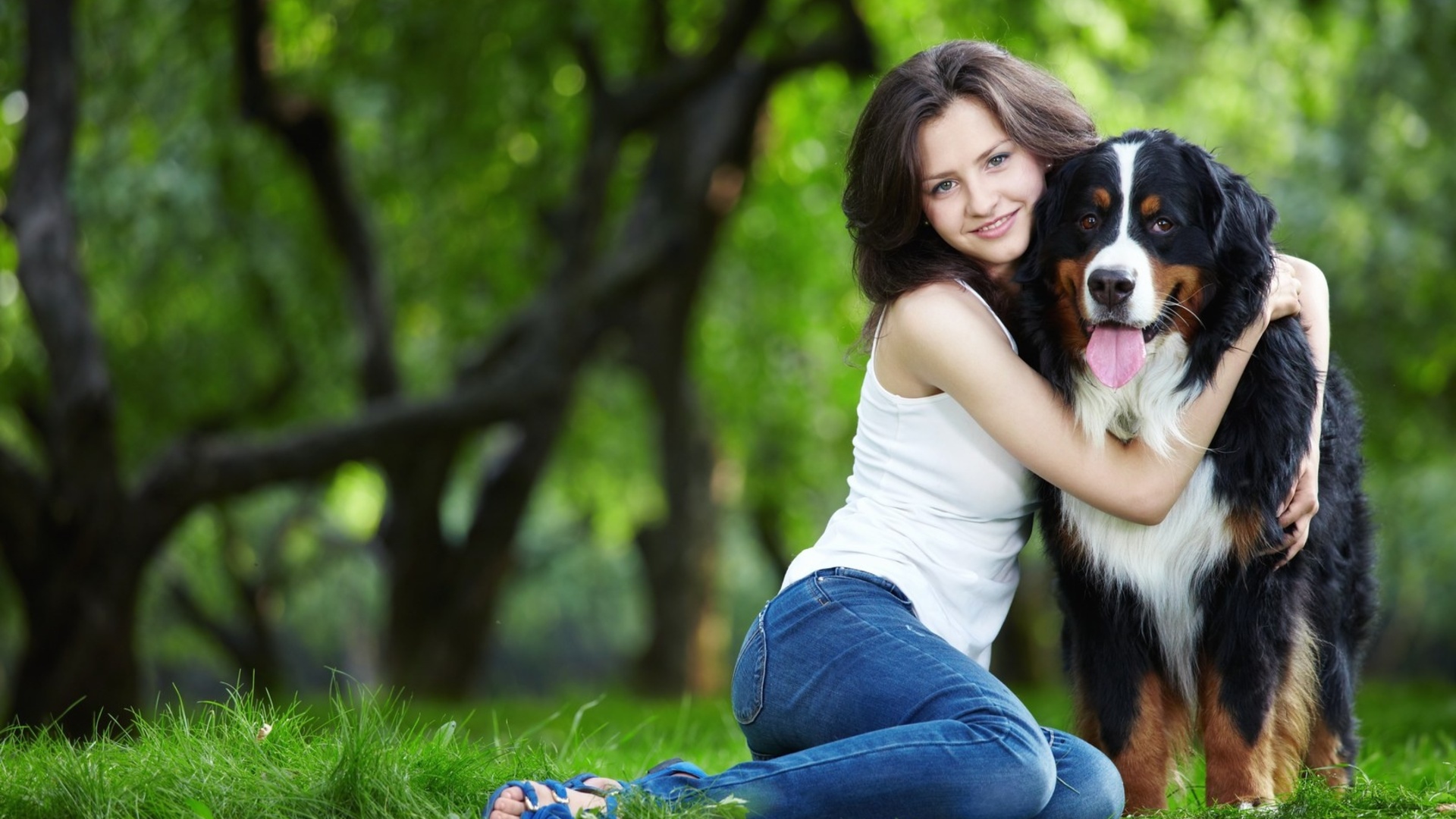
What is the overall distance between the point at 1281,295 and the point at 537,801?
1.64 metres

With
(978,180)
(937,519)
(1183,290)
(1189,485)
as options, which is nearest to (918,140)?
(978,180)

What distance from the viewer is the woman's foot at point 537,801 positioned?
234 cm

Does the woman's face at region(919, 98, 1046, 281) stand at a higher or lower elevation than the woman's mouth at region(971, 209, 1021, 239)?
higher

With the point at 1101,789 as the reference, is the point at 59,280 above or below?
above

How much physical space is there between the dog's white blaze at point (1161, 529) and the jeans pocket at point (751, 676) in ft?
2.13

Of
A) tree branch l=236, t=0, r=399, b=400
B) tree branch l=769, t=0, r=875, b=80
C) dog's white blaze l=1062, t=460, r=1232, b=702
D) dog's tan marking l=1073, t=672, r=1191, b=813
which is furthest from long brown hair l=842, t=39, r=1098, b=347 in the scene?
tree branch l=236, t=0, r=399, b=400

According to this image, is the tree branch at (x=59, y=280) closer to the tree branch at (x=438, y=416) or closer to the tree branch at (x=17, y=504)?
the tree branch at (x=17, y=504)

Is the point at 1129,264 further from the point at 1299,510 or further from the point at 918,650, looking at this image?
the point at 918,650

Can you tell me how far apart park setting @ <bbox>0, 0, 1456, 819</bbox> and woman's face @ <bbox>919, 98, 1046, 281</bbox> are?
570mm

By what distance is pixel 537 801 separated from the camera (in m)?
2.37

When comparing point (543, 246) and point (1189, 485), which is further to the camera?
point (543, 246)

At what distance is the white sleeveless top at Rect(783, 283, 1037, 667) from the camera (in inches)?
108

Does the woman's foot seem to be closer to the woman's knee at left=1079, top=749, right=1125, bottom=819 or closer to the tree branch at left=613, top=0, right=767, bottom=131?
the woman's knee at left=1079, top=749, right=1125, bottom=819

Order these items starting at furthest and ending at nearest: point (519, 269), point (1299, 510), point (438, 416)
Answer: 1. point (519, 269)
2. point (438, 416)
3. point (1299, 510)
